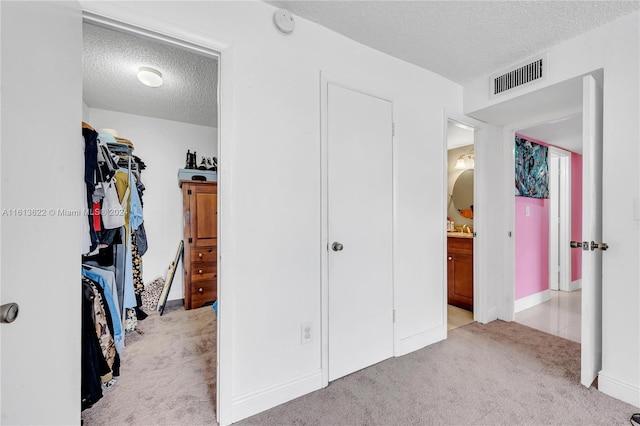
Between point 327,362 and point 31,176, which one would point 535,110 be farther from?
point 31,176

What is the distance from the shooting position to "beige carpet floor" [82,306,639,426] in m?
1.52

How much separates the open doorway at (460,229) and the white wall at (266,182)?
158cm

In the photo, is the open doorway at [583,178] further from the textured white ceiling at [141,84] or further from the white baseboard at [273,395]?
the textured white ceiling at [141,84]

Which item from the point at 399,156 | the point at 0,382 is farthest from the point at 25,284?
the point at 399,156

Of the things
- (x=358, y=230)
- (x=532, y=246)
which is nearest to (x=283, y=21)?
(x=358, y=230)

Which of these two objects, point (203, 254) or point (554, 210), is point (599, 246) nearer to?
point (554, 210)

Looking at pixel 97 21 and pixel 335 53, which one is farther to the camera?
pixel 335 53

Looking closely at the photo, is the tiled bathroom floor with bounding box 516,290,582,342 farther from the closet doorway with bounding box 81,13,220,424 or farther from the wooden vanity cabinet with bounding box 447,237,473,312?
the closet doorway with bounding box 81,13,220,424

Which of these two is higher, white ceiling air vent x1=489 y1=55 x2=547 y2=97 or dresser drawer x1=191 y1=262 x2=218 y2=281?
white ceiling air vent x1=489 y1=55 x2=547 y2=97

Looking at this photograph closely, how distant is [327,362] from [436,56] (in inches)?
94.3

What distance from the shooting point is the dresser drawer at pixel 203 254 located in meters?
3.24

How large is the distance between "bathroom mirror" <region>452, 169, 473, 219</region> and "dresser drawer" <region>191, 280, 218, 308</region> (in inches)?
136

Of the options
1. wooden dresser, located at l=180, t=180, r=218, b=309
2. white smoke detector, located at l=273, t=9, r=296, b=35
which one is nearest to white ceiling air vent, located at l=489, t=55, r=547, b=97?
white smoke detector, located at l=273, t=9, r=296, b=35

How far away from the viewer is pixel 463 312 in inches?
126
